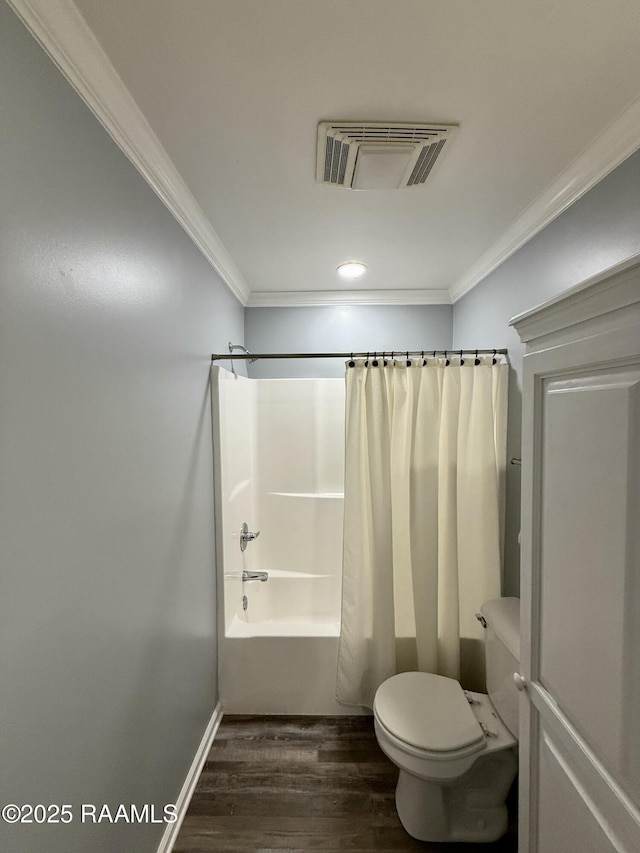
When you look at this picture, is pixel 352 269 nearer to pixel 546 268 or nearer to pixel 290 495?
pixel 546 268

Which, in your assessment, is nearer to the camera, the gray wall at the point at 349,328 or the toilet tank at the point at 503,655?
the toilet tank at the point at 503,655

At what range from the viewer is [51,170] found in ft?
2.72

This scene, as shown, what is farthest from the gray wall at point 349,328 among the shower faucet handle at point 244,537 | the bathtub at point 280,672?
the bathtub at point 280,672

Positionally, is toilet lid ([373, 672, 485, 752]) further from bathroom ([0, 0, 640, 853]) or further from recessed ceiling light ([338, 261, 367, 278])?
recessed ceiling light ([338, 261, 367, 278])

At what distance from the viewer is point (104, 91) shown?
97 centimetres

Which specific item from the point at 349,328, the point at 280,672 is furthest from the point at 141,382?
the point at 349,328

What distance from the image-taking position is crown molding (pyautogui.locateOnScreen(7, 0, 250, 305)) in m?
0.79

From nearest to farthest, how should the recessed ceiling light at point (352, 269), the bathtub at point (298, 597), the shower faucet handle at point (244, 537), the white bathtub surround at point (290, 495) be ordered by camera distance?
the recessed ceiling light at point (352, 269) < the shower faucet handle at point (244, 537) < the white bathtub surround at point (290, 495) < the bathtub at point (298, 597)

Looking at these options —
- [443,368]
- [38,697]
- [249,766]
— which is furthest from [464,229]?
[249,766]

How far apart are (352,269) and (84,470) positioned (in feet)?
6.12

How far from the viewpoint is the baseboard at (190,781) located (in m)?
1.42

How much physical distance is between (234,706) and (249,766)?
342 millimetres

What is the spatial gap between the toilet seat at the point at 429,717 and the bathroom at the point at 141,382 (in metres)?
0.42

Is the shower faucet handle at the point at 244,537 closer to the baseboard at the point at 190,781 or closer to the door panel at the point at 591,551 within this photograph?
the baseboard at the point at 190,781
